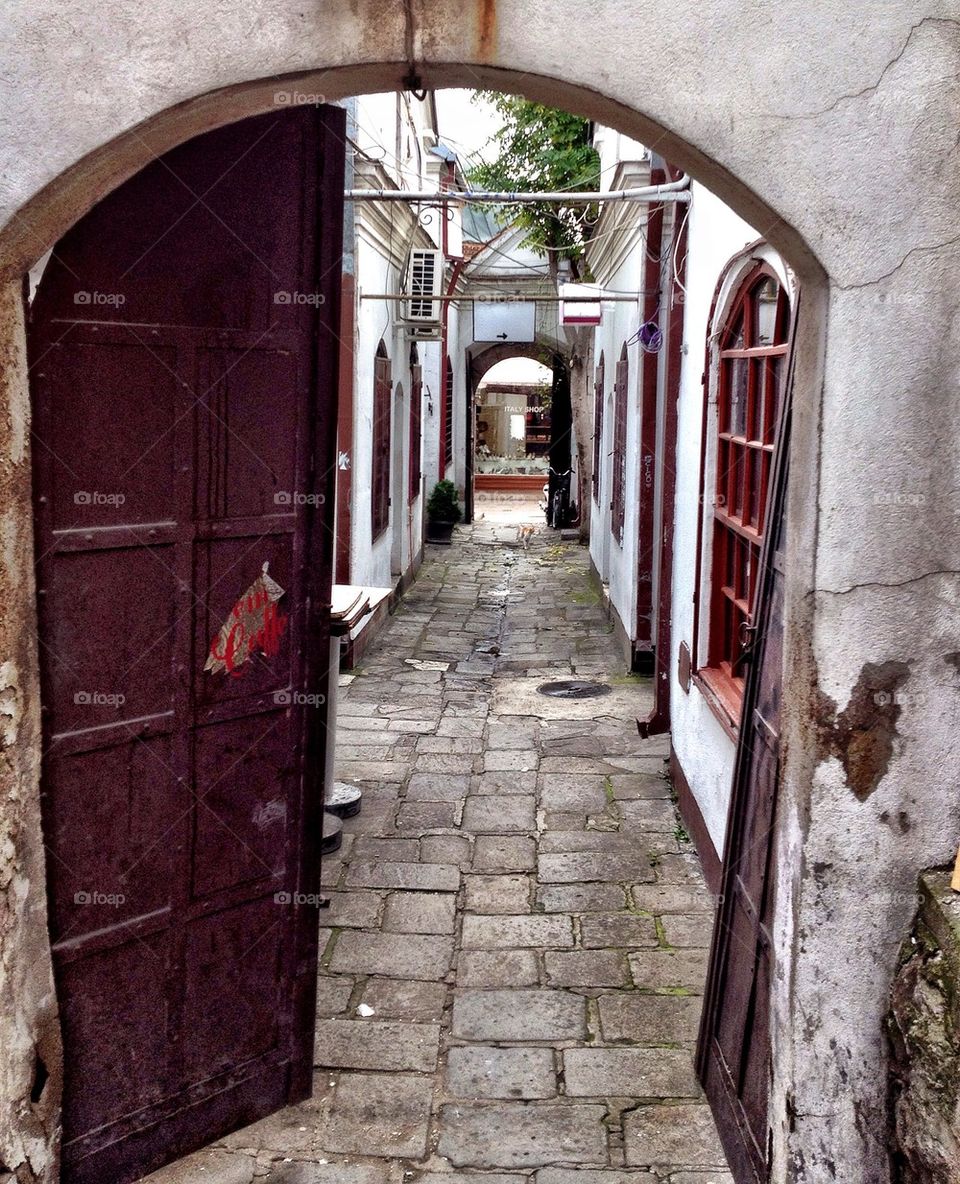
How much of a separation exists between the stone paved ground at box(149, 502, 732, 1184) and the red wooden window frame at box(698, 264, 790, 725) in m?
1.14

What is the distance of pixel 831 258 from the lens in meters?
2.83

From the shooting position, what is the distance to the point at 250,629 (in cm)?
364

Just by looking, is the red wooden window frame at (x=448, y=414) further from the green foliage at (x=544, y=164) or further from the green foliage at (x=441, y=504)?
the green foliage at (x=544, y=164)

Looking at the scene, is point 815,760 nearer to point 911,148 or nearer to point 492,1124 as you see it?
point 911,148

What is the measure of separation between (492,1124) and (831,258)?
9.49 ft

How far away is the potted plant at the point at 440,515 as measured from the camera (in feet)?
63.2

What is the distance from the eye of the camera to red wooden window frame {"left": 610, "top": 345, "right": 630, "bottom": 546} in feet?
36.9

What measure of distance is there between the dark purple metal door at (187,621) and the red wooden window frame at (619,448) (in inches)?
300

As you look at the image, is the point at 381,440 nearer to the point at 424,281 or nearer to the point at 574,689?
the point at 424,281

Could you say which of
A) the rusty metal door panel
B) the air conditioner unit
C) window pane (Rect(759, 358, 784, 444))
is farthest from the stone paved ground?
the air conditioner unit

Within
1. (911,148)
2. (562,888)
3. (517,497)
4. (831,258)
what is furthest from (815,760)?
(517,497)

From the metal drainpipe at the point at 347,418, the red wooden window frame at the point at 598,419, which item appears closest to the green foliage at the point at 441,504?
the red wooden window frame at the point at 598,419

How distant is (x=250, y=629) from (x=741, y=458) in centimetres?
280

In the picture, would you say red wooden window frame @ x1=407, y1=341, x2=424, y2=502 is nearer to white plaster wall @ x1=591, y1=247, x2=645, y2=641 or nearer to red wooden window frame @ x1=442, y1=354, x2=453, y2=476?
white plaster wall @ x1=591, y1=247, x2=645, y2=641
